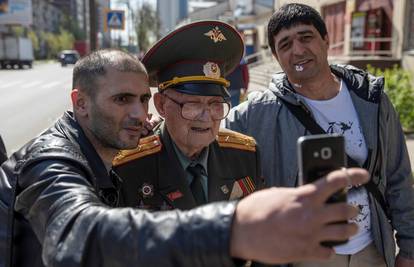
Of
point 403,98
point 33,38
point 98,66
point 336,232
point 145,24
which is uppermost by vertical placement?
point 145,24

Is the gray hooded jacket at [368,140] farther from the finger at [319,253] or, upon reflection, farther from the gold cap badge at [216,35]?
the finger at [319,253]

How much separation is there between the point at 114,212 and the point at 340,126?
151 cm

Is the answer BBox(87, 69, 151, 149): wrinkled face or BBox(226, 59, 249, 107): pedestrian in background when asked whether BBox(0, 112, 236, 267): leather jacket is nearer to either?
BBox(87, 69, 151, 149): wrinkled face

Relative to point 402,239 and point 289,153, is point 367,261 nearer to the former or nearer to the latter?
point 402,239

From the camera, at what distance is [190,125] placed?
188 cm

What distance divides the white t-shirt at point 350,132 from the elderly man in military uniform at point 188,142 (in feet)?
1.51

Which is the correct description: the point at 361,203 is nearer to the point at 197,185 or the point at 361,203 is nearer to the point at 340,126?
the point at 340,126

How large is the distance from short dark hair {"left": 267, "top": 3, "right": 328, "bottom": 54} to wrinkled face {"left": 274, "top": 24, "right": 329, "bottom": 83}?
0.02 meters

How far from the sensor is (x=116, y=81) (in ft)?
4.62

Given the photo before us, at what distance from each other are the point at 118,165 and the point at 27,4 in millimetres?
61171

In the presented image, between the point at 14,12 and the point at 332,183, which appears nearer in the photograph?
the point at 332,183

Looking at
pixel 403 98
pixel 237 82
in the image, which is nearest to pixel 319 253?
pixel 237 82

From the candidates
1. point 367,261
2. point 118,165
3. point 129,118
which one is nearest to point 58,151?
point 129,118

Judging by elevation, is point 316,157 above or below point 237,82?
above
